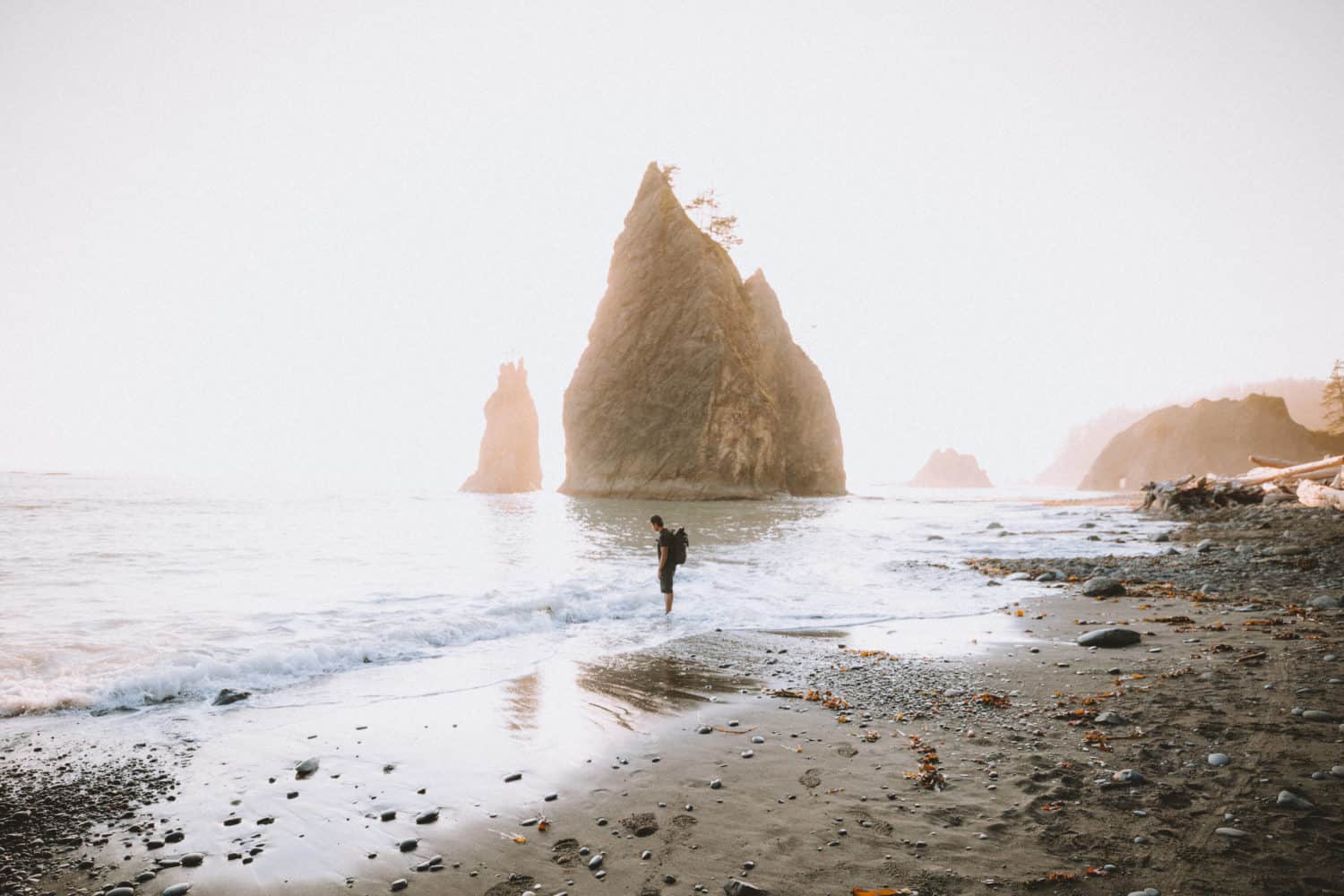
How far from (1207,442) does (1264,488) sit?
69382mm

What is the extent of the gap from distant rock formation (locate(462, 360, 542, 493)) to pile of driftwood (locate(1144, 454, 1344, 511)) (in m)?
73.2

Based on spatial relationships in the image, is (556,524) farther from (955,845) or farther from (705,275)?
(705,275)

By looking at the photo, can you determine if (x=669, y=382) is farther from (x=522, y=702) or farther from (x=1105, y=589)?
(x=522, y=702)

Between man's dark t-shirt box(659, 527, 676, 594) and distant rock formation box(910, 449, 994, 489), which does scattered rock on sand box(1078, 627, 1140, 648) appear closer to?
man's dark t-shirt box(659, 527, 676, 594)

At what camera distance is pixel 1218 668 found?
6348 millimetres

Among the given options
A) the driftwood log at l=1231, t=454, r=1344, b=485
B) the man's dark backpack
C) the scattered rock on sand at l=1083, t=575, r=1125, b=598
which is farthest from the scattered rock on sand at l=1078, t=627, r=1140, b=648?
the driftwood log at l=1231, t=454, r=1344, b=485

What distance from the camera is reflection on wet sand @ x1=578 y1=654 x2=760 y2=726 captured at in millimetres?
6641

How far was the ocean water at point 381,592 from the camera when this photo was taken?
7.85 m

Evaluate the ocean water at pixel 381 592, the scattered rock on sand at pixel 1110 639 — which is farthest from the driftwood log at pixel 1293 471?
the scattered rock on sand at pixel 1110 639

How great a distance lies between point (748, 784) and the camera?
4461 millimetres

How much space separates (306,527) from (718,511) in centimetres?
2333

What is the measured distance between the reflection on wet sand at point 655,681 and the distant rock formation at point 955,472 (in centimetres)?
15978

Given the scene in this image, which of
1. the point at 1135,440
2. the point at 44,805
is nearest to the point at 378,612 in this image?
the point at 44,805

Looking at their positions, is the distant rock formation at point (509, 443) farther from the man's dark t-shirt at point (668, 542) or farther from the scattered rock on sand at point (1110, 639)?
the scattered rock on sand at point (1110, 639)
